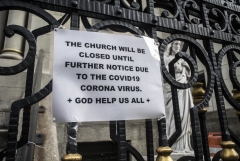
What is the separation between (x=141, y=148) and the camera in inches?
174

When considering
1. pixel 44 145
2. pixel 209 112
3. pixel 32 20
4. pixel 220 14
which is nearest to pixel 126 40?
pixel 220 14

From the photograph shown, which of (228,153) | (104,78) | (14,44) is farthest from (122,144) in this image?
(14,44)

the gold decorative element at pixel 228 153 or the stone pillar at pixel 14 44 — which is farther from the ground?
the stone pillar at pixel 14 44

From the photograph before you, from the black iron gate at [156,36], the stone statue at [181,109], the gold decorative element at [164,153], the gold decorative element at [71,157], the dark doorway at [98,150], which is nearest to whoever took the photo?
the gold decorative element at [71,157]

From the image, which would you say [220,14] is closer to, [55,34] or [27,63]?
[55,34]

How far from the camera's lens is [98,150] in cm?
428

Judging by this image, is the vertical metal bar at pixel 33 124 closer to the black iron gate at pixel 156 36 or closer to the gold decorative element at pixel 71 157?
the black iron gate at pixel 156 36

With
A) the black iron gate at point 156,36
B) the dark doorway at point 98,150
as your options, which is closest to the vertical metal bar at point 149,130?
the black iron gate at point 156,36

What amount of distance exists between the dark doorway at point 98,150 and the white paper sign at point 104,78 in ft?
10.4

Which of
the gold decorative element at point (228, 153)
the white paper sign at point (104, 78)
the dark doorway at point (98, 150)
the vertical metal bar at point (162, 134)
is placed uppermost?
the white paper sign at point (104, 78)

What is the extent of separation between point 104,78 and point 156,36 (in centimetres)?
58

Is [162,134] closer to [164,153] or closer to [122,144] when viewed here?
[164,153]

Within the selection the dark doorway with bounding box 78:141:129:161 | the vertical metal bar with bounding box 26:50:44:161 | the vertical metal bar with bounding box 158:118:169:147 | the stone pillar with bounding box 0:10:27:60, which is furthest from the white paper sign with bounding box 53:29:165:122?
the stone pillar with bounding box 0:10:27:60

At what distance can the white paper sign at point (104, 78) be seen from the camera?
1.13 meters
